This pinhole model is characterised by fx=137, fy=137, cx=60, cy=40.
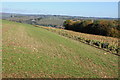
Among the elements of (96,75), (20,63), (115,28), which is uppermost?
(115,28)

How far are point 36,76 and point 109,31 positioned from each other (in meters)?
47.3

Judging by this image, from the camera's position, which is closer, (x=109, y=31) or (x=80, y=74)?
(x=80, y=74)

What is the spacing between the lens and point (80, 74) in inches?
298

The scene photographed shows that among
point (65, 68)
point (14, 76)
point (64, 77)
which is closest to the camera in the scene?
point (14, 76)

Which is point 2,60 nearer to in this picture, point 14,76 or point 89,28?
point 14,76

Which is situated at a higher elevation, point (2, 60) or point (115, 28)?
point (115, 28)

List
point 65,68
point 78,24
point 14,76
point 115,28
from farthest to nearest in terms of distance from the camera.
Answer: point 78,24, point 115,28, point 65,68, point 14,76

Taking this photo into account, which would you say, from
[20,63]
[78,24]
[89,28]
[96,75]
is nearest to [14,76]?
[20,63]

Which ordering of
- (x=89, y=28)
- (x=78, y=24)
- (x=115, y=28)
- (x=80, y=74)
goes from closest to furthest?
(x=80, y=74)
(x=115, y=28)
(x=89, y=28)
(x=78, y=24)

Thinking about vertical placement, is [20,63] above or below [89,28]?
below

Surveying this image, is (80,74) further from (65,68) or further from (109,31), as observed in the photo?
(109,31)

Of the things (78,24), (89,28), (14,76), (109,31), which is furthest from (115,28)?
(14,76)

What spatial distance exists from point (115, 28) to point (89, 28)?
12220 mm

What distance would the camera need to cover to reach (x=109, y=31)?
49.7 metres
